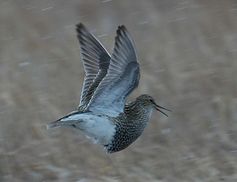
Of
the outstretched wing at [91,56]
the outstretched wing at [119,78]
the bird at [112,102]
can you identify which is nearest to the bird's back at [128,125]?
the bird at [112,102]

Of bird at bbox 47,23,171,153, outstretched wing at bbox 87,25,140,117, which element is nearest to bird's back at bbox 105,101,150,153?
bird at bbox 47,23,171,153

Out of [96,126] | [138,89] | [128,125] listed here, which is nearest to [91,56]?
[128,125]

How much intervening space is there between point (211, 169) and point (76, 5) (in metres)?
3.10

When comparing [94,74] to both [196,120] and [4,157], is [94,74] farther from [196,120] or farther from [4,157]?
[196,120]

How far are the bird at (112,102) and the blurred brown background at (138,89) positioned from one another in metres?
1.17

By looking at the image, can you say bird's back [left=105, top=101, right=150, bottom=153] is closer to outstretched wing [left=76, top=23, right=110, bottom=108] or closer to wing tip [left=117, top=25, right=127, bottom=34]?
outstretched wing [left=76, top=23, right=110, bottom=108]

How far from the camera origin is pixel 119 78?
739cm

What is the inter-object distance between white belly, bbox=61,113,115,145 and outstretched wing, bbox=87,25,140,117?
2.9 inches

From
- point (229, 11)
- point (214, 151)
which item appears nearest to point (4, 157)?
point (214, 151)

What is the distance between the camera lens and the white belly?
741 cm

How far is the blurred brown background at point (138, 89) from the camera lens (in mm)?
9078

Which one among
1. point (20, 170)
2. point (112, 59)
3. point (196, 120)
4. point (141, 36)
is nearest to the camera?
point (112, 59)

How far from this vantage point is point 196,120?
988 centimetres

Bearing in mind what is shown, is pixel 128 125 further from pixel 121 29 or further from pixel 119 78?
pixel 121 29
